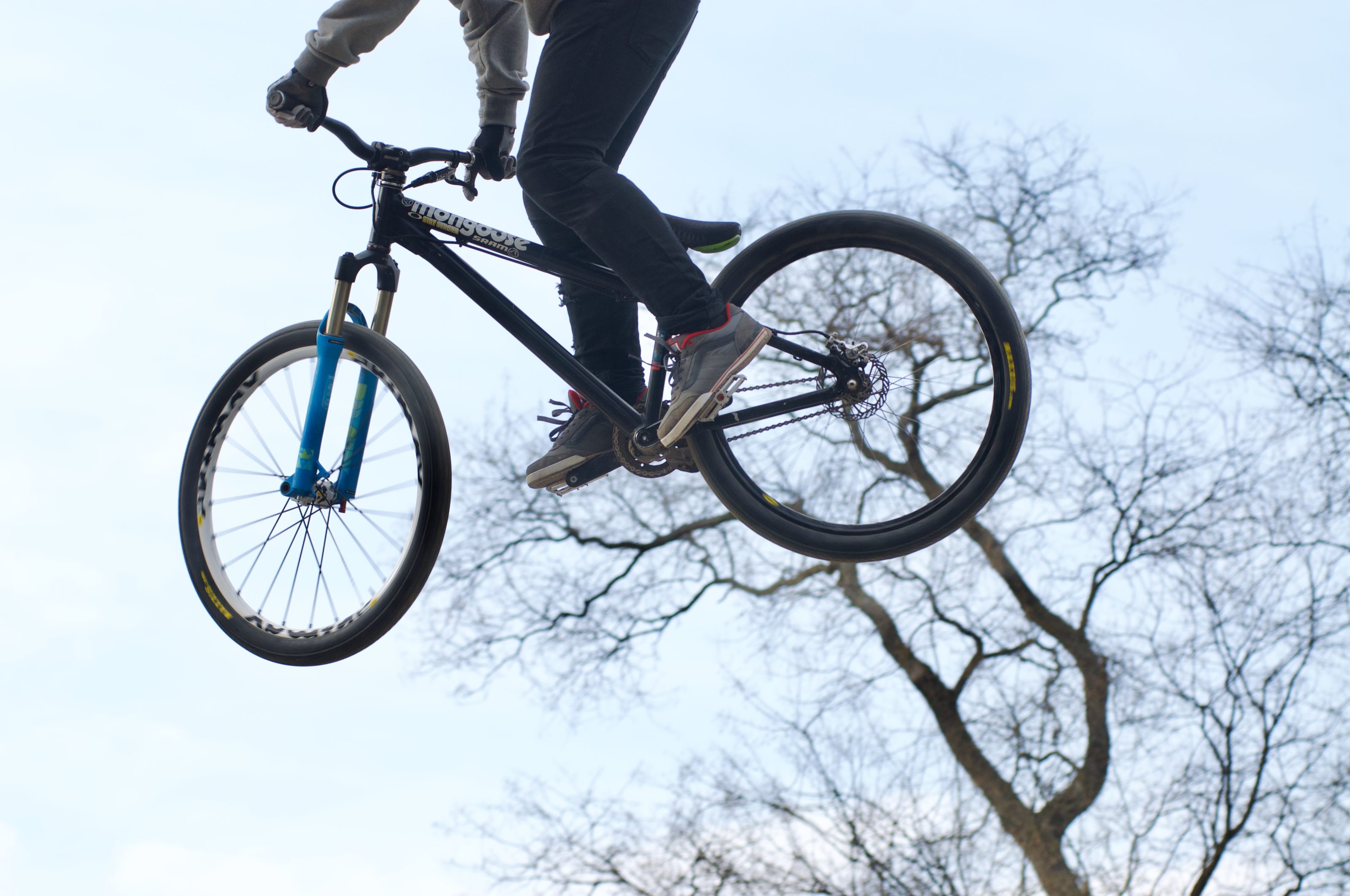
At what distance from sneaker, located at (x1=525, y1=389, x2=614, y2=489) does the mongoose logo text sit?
1.40 ft

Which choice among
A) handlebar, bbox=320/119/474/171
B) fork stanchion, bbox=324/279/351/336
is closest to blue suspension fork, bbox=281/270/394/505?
fork stanchion, bbox=324/279/351/336

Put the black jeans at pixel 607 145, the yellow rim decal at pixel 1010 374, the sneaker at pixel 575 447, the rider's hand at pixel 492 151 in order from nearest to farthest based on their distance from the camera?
the black jeans at pixel 607 145
the yellow rim decal at pixel 1010 374
the sneaker at pixel 575 447
the rider's hand at pixel 492 151

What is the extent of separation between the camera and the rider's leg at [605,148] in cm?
249

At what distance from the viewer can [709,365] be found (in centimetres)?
254

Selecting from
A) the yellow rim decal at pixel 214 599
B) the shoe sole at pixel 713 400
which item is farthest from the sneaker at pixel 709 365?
the yellow rim decal at pixel 214 599

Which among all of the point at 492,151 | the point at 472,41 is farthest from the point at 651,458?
the point at 472,41

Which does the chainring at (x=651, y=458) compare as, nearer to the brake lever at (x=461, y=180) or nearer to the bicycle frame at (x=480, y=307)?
the bicycle frame at (x=480, y=307)

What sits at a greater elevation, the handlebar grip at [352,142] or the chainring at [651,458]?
the handlebar grip at [352,142]

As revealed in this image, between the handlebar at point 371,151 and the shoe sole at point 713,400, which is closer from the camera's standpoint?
the shoe sole at point 713,400

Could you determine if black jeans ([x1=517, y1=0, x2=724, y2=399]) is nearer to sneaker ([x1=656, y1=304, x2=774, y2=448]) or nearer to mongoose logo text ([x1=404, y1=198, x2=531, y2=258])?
sneaker ([x1=656, y1=304, x2=774, y2=448])

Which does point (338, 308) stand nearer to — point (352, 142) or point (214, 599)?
point (352, 142)

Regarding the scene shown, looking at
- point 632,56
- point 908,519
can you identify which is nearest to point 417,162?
point 632,56

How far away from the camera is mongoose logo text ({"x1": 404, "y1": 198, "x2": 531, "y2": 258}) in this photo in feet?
9.15

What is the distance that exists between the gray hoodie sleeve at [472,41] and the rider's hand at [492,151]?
1.0 inches
